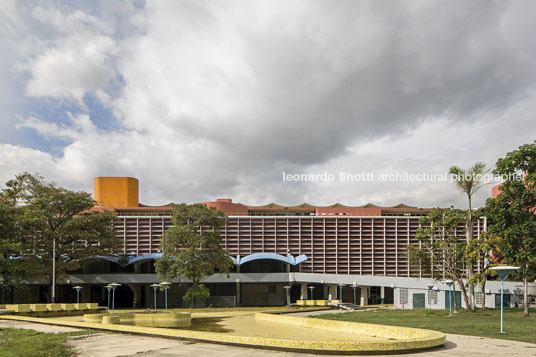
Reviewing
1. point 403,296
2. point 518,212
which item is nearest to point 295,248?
point 403,296

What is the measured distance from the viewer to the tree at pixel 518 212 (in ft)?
102

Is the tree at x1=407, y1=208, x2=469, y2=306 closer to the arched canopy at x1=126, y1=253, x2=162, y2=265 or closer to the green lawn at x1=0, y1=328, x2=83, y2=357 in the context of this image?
the green lawn at x1=0, y1=328, x2=83, y2=357

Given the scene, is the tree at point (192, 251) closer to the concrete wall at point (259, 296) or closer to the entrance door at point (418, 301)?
the concrete wall at point (259, 296)

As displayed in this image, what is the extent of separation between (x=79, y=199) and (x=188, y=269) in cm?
1373

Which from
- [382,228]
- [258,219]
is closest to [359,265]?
[382,228]

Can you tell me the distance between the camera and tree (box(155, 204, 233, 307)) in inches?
1665

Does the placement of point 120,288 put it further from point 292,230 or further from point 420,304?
point 420,304

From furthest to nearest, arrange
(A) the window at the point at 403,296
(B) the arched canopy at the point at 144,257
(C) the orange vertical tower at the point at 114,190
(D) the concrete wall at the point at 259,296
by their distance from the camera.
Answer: (C) the orange vertical tower at the point at 114,190
(D) the concrete wall at the point at 259,296
(B) the arched canopy at the point at 144,257
(A) the window at the point at 403,296

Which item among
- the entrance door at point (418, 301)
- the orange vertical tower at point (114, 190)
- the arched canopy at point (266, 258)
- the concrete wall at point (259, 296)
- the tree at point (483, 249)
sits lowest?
the concrete wall at point (259, 296)

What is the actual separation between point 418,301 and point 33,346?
3840 cm

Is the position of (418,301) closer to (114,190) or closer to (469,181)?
(469,181)

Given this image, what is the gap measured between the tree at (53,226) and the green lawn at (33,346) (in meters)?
25.1

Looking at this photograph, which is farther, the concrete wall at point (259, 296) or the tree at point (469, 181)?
the concrete wall at point (259, 296)

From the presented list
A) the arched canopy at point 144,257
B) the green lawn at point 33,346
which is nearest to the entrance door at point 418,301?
the arched canopy at point 144,257
